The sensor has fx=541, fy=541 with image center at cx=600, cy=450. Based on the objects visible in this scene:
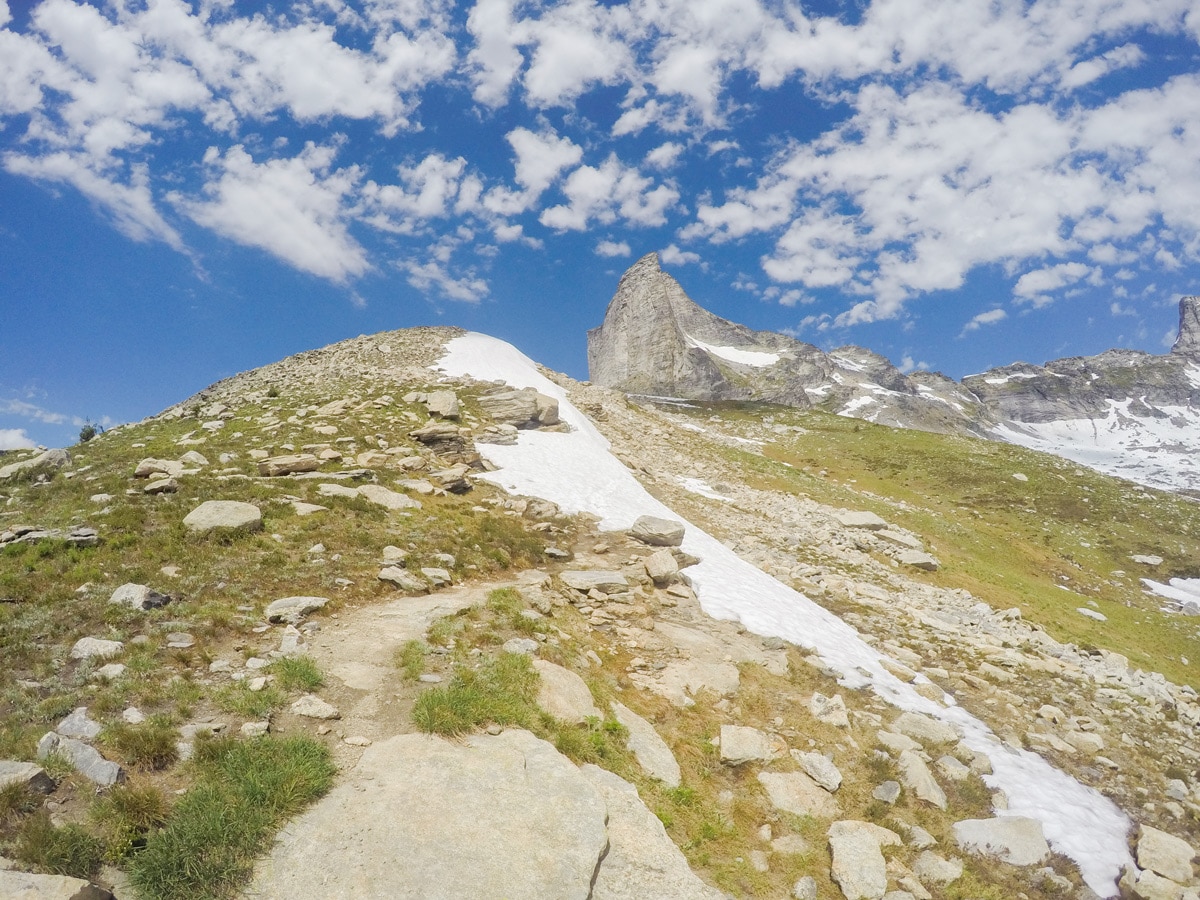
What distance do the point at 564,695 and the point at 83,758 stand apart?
725cm

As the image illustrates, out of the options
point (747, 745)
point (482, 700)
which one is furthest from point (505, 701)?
point (747, 745)

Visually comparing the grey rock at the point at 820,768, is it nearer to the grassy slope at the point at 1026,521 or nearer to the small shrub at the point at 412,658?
the small shrub at the point at 412,658

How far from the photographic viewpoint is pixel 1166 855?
414 inches

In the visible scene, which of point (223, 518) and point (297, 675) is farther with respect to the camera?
point (223, 518)

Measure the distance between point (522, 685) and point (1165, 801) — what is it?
50.7 ft

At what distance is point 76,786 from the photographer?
691 cm

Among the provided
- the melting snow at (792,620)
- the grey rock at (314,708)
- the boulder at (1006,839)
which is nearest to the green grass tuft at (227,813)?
the grey rock at (314,708)

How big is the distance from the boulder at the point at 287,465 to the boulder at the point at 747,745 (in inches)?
755

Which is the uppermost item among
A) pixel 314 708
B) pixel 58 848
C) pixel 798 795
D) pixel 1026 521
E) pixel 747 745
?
pixel 314 708

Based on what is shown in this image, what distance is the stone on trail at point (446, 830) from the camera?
6.32m

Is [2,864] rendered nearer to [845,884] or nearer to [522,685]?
[522,685]

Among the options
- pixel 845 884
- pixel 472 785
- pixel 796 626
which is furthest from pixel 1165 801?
pixel 472 785

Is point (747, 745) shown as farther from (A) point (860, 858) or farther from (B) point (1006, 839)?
(B) point (1006, 839)

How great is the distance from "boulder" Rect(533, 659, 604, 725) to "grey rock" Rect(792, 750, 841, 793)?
A: 175 inches
